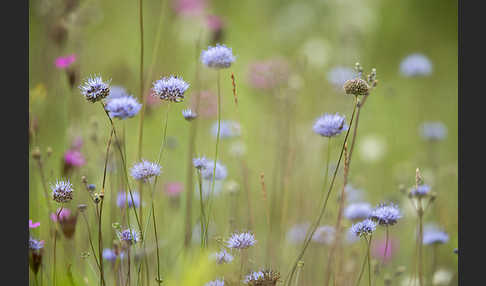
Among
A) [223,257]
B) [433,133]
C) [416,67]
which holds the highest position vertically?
[416,67]

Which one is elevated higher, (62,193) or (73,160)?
(73,160)

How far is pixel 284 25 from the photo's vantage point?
2.71m

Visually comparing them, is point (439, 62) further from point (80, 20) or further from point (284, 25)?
point (80, 20)

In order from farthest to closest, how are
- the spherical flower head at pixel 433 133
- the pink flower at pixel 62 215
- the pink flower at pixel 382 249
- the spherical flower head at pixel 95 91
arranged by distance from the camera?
the spherical flower head at pixel 433 133
the pink flower at pixel 382 249
the pink flower at pixel 62 215
the spherical flower head at pixel 95 91

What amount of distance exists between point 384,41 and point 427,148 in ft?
2.94

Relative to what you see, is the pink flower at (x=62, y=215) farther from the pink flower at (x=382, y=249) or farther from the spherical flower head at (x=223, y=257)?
the pink flower at (x=382, y=249)

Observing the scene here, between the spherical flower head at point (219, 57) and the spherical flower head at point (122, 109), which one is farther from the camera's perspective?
the spherical flower head at point (219, 57)

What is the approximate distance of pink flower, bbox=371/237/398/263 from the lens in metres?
A: 1.49

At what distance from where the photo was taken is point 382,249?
1.61 m

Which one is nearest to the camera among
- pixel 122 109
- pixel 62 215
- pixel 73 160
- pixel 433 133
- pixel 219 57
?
pixel 122 109

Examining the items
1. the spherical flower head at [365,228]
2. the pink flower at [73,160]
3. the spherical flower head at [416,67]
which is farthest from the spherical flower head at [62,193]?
the spherical flower head at [416,67]

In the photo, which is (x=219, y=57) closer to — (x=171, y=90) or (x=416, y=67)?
(x=171, y=90)

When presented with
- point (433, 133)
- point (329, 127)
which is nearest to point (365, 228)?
point (329, 127)

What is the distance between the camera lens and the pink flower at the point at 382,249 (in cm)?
149
